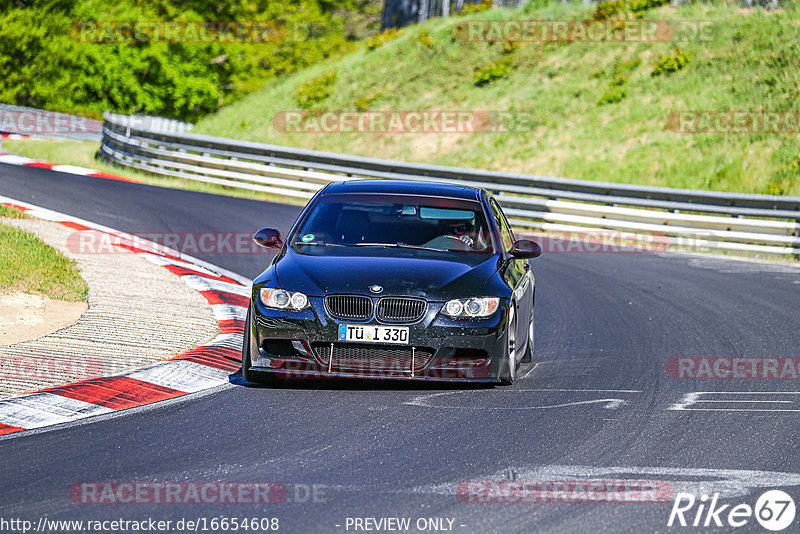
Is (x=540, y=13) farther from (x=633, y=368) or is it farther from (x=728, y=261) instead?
(x=633, y=368)

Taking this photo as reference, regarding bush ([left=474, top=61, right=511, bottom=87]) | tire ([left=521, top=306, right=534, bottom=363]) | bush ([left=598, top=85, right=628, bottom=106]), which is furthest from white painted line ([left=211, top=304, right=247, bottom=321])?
bush ([left=474, top=61, right=511, bottom=87])

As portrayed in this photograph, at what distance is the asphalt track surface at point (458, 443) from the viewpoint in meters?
5.01

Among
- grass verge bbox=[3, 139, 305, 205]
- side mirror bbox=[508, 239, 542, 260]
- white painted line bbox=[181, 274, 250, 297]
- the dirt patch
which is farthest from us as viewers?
grass verge bbox=[3, 139, 305, 205]

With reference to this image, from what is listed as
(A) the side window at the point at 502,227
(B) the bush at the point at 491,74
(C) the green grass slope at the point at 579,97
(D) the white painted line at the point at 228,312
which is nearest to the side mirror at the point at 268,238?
(A) the side window at the point at 502,227

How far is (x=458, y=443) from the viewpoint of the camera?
634 centimetres

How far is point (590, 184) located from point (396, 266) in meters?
13.9

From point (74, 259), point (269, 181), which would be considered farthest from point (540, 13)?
point (74, 259)

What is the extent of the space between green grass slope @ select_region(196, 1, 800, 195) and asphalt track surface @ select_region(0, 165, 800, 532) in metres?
21.1

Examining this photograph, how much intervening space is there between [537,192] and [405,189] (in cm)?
1274

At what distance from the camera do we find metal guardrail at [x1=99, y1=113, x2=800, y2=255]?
19.8 m

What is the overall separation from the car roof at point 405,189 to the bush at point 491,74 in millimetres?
32588

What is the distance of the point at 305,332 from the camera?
24.6 feet

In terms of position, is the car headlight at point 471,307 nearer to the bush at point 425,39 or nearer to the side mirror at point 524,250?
the side mirror at point 524,250

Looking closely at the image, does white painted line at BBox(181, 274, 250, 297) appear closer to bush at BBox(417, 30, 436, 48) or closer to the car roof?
the car roof
